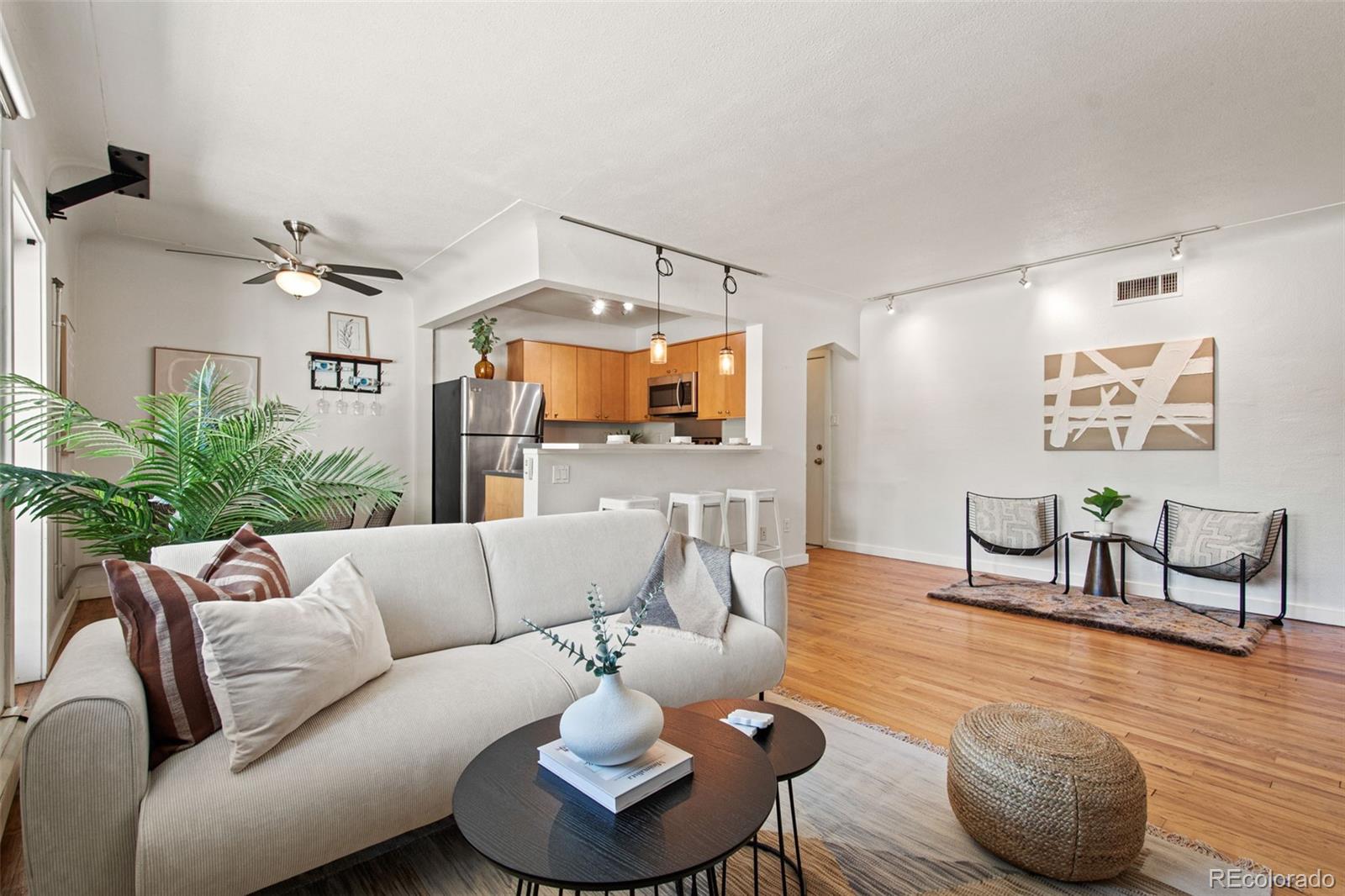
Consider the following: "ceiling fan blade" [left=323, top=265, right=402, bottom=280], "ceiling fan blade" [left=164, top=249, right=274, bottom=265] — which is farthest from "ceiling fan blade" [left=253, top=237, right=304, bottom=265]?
"ceiling fan blade" [left=164, top=249, right=274, bottom=265]

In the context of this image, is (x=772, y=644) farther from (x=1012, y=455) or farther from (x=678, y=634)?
(x=1012, y=455)

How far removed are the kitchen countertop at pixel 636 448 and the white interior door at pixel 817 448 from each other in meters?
1.67

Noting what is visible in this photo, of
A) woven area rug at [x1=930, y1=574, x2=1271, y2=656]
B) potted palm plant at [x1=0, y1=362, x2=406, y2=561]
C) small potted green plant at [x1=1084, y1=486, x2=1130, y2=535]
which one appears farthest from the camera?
small potted green plant at [x1=1084, y1=486, x2=1130, y2=535]

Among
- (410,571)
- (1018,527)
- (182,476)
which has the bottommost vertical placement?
(1018,527)

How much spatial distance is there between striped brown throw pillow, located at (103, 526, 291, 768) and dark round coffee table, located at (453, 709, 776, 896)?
0.68 meters

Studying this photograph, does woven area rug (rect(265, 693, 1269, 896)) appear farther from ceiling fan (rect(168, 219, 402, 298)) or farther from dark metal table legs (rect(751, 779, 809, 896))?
ceiling fan (rect(168, 219, 402, 298))

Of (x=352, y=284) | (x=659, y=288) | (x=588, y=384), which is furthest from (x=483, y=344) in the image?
(x=659, y=288)

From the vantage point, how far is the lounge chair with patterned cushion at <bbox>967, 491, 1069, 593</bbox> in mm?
4809

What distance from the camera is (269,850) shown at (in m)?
1.28

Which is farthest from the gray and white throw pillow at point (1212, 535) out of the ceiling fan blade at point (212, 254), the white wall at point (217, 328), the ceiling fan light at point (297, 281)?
the ceiling fan blade at point (212, 254)

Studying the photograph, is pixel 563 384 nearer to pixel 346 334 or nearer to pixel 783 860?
pixel 346 334

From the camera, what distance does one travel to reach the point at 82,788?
3.91 feet

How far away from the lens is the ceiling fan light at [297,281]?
372cm

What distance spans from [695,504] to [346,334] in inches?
132
